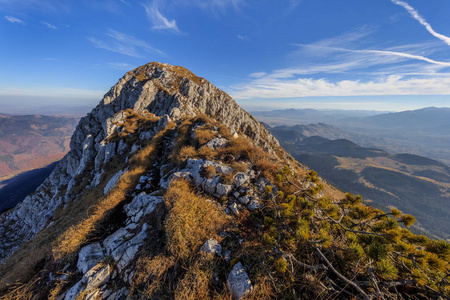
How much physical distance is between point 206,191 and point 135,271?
4148 millimetres

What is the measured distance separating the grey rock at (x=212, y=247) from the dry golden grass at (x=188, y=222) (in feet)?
0.81

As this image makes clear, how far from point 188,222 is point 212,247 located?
51.3 inches

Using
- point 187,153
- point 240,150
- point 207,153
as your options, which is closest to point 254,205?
point 240,150

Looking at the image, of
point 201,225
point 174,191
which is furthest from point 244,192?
point 174,191

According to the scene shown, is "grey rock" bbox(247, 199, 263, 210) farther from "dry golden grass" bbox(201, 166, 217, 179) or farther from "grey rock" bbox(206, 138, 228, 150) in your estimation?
"grey rock" bbox(206, 138, 228, 150)

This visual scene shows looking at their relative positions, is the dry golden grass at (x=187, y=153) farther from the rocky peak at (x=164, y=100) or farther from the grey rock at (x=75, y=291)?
the rocky peak at (x=164, y=100)

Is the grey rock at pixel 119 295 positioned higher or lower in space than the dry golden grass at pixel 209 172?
lower

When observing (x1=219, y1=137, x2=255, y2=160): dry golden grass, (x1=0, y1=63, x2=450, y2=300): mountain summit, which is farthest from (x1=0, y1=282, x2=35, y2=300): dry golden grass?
(x1=219, y1=137, x2=255, y2=160): dry golden grass

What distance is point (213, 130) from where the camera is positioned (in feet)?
A: 50.6

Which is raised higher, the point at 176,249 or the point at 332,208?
the point at 332,208

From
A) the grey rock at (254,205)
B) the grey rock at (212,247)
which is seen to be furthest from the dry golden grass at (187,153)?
the grey rock at (212,247)

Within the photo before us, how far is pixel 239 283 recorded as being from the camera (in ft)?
14.6

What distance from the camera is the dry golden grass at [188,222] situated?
563cm

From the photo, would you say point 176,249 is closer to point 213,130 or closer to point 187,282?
point 187,282
